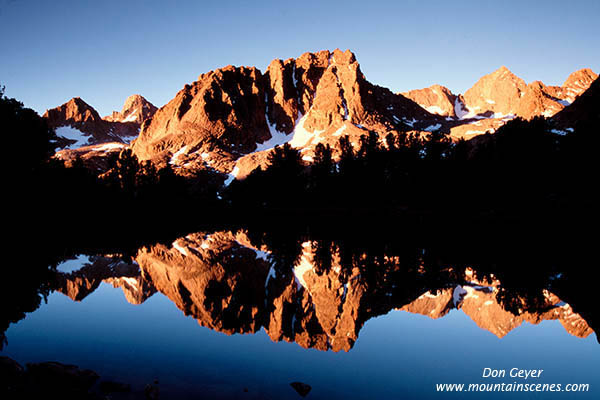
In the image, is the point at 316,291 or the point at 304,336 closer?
the point at 304,336

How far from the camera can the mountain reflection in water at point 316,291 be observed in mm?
12602

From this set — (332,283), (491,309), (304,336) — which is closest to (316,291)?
(332,283)

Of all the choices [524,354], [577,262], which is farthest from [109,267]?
[577,262]

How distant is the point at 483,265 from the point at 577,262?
20.5 ft

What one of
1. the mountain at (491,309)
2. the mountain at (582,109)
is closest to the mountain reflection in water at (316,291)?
the mountain at (491,309)

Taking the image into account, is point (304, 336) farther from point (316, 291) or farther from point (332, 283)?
point (332, 283)

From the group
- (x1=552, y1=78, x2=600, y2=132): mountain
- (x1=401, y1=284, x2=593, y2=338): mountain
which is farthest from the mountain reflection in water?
(x1=552, y1=78, x2=600, y2=132): mountain

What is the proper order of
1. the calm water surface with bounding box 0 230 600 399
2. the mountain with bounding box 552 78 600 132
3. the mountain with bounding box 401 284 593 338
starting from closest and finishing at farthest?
1. the calm water surface with bounding box 0 230 600 399
2. the mountain with bounding box 401 284 593 338
3. the mountain with bounding box 552 78 600 132

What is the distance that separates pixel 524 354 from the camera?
1041 cm

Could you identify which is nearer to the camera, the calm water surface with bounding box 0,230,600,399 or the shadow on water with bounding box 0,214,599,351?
the calm water surface with bounding box 0,230,600,399

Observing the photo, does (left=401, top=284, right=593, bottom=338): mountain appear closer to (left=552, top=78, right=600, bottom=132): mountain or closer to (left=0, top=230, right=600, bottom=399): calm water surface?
(left=0, top=230, right=600, bottom=399): calm water surface

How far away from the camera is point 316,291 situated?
666 inches

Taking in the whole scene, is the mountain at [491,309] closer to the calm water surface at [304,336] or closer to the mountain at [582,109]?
the calm water surface at [304,336]

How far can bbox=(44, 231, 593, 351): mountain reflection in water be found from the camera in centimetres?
1260
